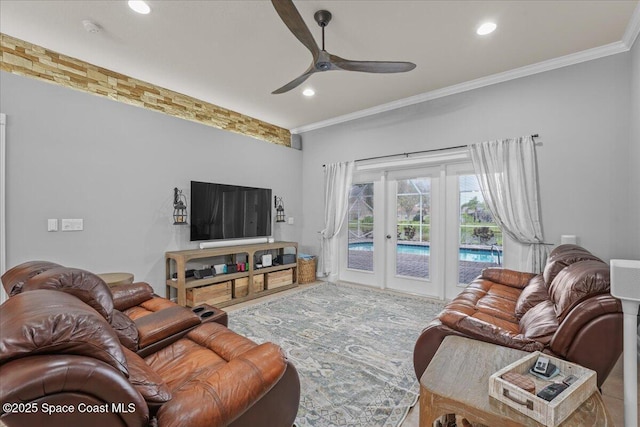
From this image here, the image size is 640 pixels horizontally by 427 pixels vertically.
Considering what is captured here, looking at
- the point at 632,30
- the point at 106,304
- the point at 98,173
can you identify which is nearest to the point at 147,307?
the point at 106,304

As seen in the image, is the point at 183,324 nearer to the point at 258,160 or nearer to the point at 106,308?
the point at 106,308

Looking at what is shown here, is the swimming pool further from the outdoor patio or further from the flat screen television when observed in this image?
the flat screen television

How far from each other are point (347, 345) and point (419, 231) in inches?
92.3

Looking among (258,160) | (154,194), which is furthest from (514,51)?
(154,194)

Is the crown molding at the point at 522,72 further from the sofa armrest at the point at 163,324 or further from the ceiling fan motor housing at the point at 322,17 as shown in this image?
the sofa armrest at the point at 163,324

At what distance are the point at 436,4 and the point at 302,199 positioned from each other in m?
Answer: 4.01

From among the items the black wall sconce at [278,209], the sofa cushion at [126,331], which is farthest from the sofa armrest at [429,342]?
the black wall sconce at [278,209]

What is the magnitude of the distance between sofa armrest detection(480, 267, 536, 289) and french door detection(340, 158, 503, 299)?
66cm

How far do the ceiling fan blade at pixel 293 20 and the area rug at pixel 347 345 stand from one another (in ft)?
8.41

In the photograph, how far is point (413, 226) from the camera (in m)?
4.56

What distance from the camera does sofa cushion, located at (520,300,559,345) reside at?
1.68 meters

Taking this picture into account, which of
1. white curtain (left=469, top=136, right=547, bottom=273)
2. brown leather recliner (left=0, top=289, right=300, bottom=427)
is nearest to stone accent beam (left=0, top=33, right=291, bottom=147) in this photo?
brown leather recliner (left=0, top=289, right=300, bottom=427)

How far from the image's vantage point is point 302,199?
5.94m

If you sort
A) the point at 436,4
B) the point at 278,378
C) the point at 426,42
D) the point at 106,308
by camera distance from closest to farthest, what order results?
1. the point at 278,378
2. the point at 106,308
3. the point at 436,4
4. the point at 426,42
